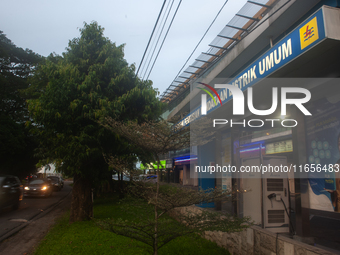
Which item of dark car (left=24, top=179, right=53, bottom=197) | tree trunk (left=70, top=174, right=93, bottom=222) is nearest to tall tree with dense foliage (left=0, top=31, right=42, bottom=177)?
dark car (left=24, top=179, right=53, bottom=197)

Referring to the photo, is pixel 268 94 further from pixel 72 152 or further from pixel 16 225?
pixel 16 225

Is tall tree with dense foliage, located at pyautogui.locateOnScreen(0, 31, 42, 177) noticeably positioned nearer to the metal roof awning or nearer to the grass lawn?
the grass lawn

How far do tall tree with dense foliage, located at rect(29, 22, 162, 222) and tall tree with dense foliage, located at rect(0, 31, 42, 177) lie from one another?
1298 cm

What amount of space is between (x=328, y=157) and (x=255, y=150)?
6.49 ft

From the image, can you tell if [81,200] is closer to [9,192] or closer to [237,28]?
[9,192]

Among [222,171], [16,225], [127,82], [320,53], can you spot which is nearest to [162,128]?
[320,53]

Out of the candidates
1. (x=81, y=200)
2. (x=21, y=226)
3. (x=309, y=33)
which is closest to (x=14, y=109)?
(x=21, y=226)

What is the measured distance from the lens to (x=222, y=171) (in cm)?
791

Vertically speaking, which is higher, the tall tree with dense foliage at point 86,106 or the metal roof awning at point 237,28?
the metal roof awning at point 237,28

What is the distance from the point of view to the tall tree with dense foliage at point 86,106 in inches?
303

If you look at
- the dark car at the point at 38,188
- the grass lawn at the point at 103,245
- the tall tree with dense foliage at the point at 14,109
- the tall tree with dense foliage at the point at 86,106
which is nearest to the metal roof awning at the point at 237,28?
the tall tree with dense foliage at the point at 86,106

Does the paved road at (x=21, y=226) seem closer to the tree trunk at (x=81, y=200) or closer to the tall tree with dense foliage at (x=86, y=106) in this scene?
the tree trunk at (x=81, y=200)

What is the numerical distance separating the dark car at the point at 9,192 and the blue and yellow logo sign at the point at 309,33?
1209 cm

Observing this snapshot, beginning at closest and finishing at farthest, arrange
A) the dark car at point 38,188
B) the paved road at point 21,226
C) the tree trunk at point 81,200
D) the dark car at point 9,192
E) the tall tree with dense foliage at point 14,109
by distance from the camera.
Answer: the paved road at point 21,226, the tree trunk at point 81,200, the dark car at point 9,192, the dark car at point 38,188, the tall tree with dense foliage at point 14,109
